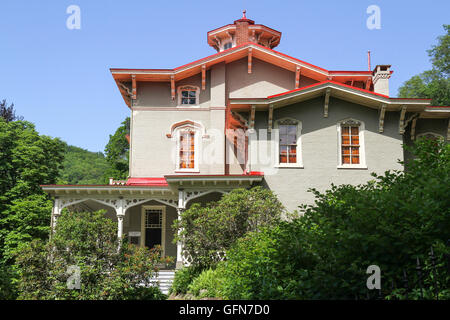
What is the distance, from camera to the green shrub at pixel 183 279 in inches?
658

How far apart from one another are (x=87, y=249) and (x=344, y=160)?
10922 mm

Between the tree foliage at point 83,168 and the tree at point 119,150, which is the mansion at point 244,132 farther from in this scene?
the tree foliage at point 83,168

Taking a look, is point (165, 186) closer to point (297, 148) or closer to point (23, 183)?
point (297, 148)

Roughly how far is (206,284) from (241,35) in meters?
17.3

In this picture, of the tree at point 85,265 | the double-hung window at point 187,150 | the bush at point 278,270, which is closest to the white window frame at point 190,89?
the double-hung window at point 187,150

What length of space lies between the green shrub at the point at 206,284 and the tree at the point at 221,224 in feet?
3.00

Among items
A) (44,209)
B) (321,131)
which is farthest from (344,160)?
(44,209)

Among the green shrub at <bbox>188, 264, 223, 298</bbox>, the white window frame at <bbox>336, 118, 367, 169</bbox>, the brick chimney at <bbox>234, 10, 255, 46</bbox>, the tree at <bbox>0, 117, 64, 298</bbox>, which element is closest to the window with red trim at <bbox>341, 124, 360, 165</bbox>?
the white window frame at <bbox>336, 118, 367, 169</bbox>

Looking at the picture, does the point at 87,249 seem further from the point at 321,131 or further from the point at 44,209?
the point at 44,209

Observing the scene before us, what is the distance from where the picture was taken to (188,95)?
24344mm

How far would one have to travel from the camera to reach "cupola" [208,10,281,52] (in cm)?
2789

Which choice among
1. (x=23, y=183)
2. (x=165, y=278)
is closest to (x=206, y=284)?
(x=165, y=278)

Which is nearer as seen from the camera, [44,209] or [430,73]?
[44,209]

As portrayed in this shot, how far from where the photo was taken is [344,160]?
19.3m
